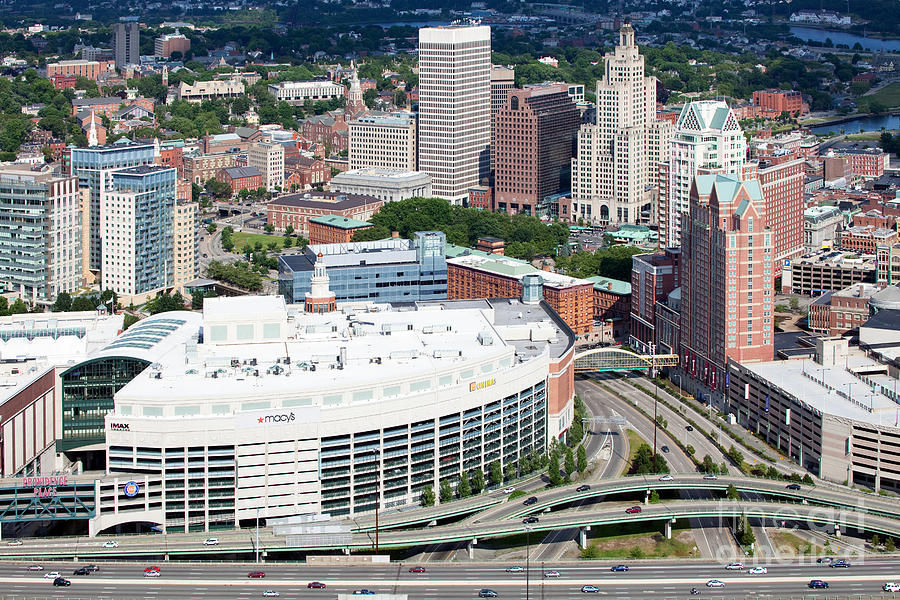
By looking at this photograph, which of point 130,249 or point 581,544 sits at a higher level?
point 130,249

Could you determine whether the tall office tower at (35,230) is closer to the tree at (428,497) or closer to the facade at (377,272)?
the facade at (377,272)

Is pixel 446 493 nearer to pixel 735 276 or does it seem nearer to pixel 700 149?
pixel 735 276

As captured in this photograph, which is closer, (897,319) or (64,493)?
(64,493)

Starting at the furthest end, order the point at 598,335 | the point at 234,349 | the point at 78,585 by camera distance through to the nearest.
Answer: the point at 598,335 → the point at 234,349 → the point at 78,585

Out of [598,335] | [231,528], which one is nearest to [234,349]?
[231,528]

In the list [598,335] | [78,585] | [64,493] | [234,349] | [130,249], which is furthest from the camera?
[130,249]

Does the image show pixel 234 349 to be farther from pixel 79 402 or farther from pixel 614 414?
pixel 614 414

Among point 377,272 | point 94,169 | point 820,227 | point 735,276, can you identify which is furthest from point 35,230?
point 820,227

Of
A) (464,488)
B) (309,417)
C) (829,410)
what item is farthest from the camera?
(829,410)
